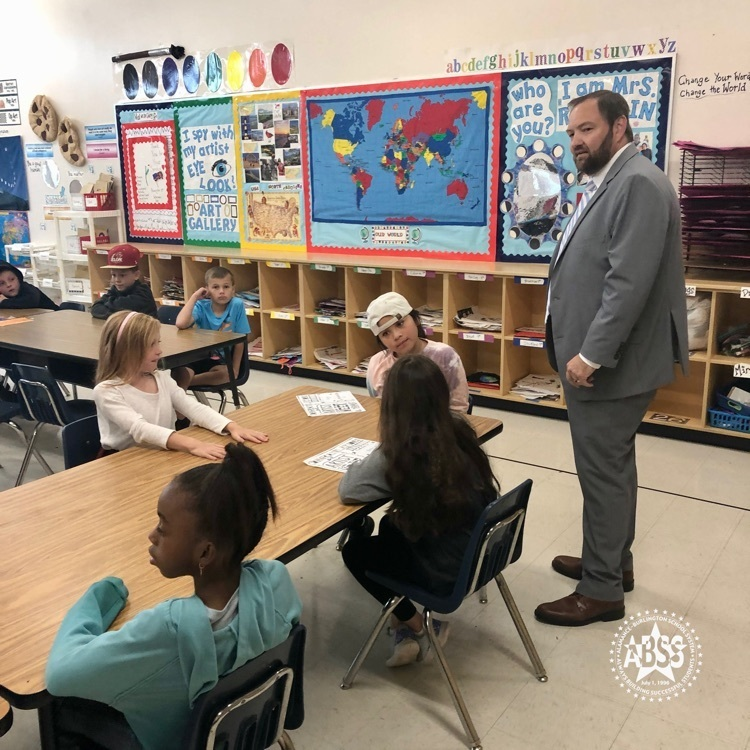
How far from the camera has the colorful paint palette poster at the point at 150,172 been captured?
6645mm

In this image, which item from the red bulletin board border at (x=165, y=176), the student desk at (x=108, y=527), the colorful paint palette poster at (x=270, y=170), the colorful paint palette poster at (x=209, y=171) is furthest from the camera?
the red bulletin board border at (x=165, y=176)

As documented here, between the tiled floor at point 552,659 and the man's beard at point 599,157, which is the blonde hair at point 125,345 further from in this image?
the man's beard at point 599,157

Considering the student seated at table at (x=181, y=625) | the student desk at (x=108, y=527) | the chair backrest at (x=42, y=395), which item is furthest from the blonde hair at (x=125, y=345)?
the student seated at table at (x=181, y=625)

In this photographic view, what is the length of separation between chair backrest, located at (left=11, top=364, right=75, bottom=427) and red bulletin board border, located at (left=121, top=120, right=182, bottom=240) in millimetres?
3532

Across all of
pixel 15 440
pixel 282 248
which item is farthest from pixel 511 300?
pixel 15 440

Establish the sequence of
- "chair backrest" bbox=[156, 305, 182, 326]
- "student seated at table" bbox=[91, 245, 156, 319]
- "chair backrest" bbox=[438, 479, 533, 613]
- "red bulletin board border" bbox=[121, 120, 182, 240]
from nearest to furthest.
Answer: "chair backrest" bbox=[438, 479, 533, 613]
"student seated at table" bbox=[91, 245, 156, 319]
"chair backrest" bbox=[156, 305, 182, 326]
"red bulletin board border" bbox=[121, 120, 182, 240]

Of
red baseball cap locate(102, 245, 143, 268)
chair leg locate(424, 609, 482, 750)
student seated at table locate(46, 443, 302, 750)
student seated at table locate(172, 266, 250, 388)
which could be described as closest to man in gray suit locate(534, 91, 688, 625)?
chair leg locate(424, 609, 482, 750)

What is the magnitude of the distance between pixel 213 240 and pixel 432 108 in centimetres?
235

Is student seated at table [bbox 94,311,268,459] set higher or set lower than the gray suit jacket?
lower

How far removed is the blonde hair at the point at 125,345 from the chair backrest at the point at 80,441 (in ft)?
0.54

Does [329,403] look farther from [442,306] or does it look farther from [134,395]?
[442,306]

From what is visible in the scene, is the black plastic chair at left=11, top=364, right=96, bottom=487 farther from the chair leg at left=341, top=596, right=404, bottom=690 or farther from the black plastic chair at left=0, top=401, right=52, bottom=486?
the chair leg at left=341, top=596, right=404, bottom=690

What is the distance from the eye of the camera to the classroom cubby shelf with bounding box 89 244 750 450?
14.0ft

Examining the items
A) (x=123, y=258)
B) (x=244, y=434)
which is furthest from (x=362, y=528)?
(x=123, y=258)
